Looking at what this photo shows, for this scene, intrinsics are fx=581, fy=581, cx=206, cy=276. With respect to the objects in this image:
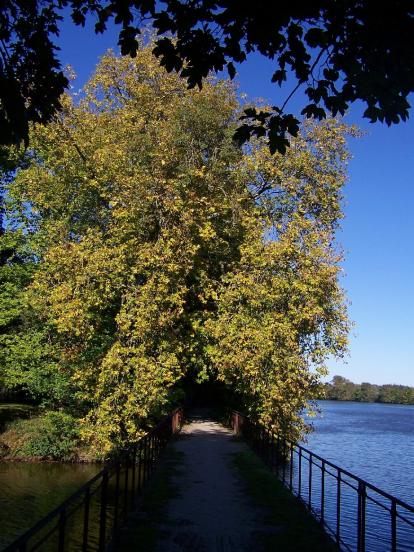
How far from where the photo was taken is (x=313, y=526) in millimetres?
9633

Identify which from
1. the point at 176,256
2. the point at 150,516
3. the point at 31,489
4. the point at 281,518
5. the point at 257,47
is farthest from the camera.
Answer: the point at 176,256

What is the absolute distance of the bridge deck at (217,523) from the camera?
321 inches

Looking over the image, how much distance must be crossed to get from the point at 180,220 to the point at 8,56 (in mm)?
15482

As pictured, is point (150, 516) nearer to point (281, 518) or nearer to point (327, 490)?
point (281, 518)

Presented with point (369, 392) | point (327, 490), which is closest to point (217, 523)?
point (327, 490)

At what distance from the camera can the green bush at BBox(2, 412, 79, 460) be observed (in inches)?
941

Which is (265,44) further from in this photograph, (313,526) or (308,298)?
(308,298)

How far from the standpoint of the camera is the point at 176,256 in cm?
2089

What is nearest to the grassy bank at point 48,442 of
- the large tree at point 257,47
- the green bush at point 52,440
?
the green bush at point 52,440

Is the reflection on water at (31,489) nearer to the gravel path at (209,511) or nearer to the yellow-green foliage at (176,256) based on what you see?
the yellow-green foliage at (176,256)

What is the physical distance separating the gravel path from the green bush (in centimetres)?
791

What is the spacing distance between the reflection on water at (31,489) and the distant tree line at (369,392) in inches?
6207

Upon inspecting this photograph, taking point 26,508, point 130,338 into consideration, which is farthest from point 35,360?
point 26,508

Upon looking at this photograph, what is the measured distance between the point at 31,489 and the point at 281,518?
12.1 meters
